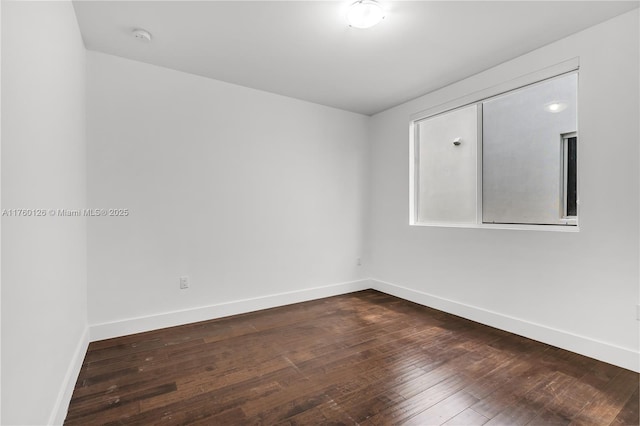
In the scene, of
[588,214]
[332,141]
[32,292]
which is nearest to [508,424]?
[588,214]

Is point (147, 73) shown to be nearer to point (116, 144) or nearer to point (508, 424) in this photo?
point (116, 144)

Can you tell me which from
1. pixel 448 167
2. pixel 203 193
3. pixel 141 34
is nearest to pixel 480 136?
pixel 448 167

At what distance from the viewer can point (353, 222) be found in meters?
4.40

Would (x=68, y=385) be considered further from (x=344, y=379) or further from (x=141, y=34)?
(x=141, y=34)

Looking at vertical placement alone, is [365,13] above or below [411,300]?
above

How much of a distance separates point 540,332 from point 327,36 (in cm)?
313

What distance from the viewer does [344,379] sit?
2.06 metres

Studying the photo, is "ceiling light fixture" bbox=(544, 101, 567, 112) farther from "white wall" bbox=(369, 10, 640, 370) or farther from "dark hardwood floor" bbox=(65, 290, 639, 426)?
"dark hardwood floor" bbox=(65, 290, 639, 426)

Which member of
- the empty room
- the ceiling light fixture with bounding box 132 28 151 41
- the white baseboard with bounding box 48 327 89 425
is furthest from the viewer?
the ceiling light fixture with bounding box 132 28 151 41

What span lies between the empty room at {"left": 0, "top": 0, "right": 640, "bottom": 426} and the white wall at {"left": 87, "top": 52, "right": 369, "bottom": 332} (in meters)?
0.02

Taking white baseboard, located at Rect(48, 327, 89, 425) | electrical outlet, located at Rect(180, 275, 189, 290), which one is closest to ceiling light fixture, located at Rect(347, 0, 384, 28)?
electrical outlet, located at Rect(180, 275, 189, 290)

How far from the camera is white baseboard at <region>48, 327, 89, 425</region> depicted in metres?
1.52

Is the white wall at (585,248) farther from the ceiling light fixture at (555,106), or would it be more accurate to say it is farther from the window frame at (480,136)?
the ceiling light fixture at (555,106)

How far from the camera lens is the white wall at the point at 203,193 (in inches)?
109
